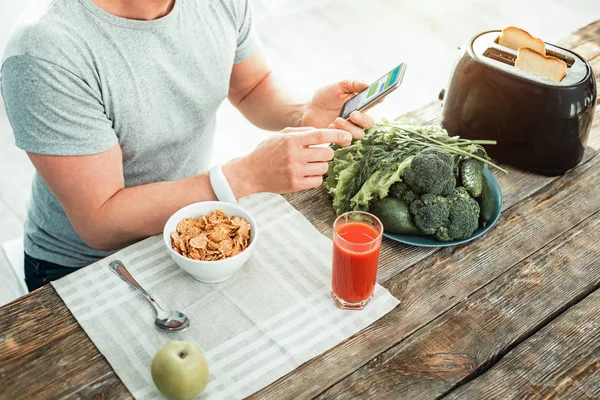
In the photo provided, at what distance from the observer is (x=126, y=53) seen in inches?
51.9

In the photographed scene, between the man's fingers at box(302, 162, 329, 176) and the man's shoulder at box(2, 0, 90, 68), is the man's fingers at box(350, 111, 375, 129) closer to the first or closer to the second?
the man's fingers at box(302, 162, 329, 176)

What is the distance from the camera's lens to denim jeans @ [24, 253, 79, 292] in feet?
5.20

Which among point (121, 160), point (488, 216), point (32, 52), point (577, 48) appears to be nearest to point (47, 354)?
point (121, 160)

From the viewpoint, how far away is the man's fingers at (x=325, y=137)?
4.27 feet

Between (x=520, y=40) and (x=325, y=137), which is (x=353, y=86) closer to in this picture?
(x=325, y=137)

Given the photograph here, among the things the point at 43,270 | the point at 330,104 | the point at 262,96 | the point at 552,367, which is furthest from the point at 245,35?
the point at 552,367

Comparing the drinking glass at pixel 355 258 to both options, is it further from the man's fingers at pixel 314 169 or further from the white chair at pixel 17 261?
the white chair at pixel 17 261

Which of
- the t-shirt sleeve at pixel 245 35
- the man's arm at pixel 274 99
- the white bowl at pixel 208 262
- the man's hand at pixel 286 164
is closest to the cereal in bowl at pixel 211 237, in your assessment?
the white bowl at pixel 208 262

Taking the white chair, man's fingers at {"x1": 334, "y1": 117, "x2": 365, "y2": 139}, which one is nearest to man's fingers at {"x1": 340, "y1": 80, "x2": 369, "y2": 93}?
man's fingers at {"x1": 334, "y1": 117, "x2": 365, "y2": 139}

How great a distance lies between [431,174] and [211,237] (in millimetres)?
462

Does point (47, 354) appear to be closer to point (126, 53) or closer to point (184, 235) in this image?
point (184, 235)

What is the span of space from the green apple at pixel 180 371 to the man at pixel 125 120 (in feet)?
1.32

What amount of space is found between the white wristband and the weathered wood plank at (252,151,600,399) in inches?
14.9

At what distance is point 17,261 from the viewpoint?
6.07 ft
